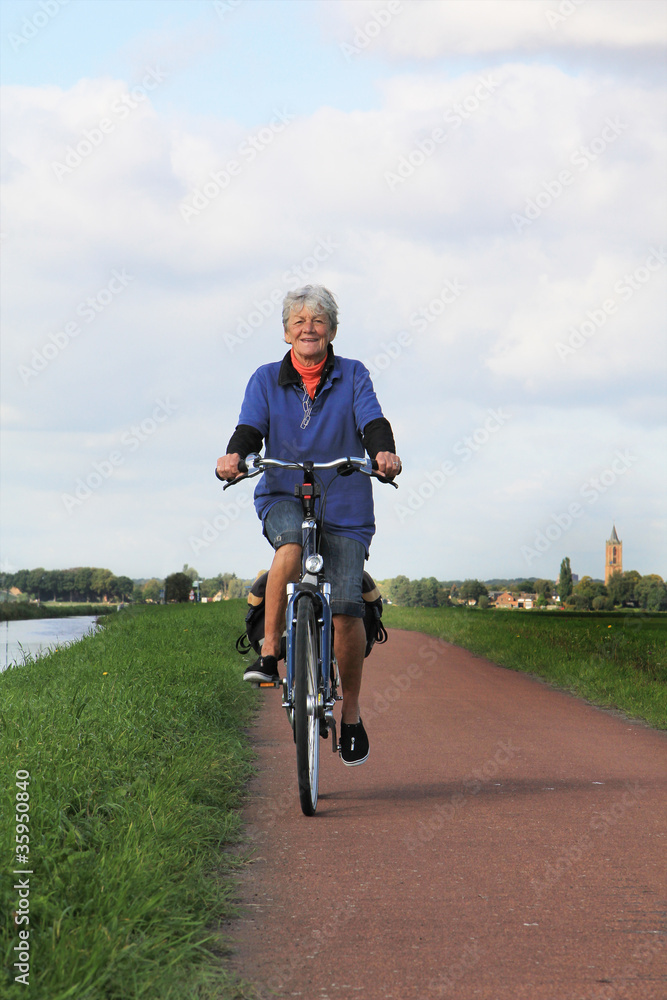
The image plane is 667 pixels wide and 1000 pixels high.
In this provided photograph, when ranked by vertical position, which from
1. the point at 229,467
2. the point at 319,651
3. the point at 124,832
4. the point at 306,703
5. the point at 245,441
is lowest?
the point at 124,832

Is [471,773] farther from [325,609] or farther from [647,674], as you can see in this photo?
[647,674]

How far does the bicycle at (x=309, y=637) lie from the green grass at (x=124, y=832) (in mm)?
457

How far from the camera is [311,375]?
5.31 meters

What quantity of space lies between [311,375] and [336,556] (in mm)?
998

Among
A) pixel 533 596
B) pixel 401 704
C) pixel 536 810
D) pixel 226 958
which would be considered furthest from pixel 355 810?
pixel 533 596

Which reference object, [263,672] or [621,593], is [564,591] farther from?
[263,672]

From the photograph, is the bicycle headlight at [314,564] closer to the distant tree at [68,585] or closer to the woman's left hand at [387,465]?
the woman's left hand at [387,465]

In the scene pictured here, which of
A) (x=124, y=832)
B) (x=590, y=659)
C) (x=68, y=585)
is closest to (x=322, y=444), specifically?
(x=124, y=832)

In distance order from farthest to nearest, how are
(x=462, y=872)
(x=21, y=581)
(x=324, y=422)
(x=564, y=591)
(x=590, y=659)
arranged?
(x=564, y=591), (x=21, y=581), (x=590, y=659), (x=324, y=422), (x=462, y=872)

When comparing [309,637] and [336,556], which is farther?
[336,556]

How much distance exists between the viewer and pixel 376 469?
4.86 m

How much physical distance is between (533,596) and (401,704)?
259 ft

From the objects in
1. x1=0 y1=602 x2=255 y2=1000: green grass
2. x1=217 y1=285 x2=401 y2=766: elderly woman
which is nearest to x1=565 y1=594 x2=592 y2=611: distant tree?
x1=0 y1=602 x2=255 y2=1000: green grass

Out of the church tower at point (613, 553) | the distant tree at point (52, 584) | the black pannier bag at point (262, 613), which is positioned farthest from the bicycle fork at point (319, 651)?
the church tower at point (613, 553)
